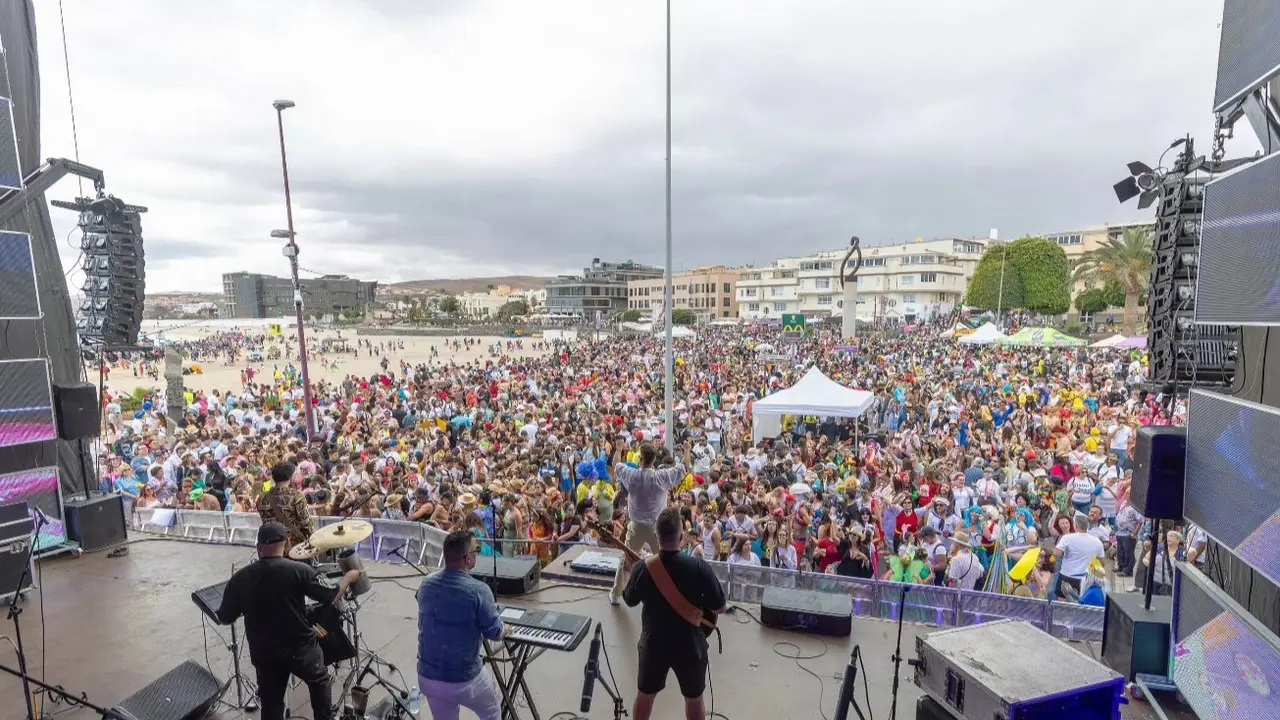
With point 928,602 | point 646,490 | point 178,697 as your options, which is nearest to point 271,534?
point 178,697

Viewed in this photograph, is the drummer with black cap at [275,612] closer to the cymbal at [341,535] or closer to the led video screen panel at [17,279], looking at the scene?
the cymbal at [341,535]

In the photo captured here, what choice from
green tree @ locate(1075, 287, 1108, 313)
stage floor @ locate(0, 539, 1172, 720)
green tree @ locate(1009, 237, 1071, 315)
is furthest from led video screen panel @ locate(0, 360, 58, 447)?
green tree @ locate(1075, 287, 1108, 313)

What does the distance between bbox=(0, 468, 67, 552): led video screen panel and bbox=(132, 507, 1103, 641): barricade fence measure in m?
2.59

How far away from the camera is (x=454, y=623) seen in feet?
9.77

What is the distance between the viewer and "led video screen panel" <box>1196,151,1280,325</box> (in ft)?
10.1

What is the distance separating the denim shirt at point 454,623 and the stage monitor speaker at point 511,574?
8.43 feet

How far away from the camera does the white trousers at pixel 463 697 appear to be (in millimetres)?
3041

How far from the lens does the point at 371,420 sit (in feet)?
54.0

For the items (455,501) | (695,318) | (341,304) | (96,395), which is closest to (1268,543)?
(455,501)

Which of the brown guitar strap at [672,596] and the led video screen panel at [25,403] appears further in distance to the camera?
the led video screen panel at [25,403]

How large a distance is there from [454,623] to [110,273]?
693 centimetres

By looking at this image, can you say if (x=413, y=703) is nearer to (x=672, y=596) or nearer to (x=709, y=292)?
(x=672, y=596)

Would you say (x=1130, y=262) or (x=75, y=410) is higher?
(x=1130, y=262)

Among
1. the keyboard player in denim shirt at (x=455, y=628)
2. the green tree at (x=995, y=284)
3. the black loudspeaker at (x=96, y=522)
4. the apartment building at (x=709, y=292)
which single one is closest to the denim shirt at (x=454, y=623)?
the keyboard player in denim shirt at (x=455, y=628)
